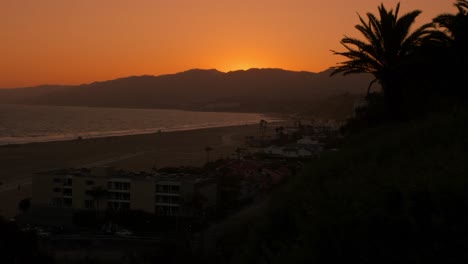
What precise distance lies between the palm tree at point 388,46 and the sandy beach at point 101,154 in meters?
17.1

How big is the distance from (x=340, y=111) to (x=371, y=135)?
96458 mm

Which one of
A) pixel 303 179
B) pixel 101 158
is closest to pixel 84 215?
pixel 303 179

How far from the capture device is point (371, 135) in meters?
8.84

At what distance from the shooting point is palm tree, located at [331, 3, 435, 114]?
10266 millimetres

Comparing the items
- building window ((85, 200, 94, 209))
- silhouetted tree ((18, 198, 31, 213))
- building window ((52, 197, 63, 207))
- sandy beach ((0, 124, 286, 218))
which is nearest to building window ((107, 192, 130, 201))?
building window ((85, 200, 94, 209))

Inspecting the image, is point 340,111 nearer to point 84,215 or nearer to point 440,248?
point 84,215

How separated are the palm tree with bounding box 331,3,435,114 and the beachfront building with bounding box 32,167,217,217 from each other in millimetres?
10577

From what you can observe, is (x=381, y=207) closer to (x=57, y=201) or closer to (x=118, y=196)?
(x=118, y=196)

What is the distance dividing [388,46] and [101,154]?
1418 inches

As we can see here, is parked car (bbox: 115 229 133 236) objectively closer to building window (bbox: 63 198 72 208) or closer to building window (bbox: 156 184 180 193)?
building window (bbox: 156 184 180 193)

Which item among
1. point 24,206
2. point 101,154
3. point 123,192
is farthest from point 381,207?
point 101,154

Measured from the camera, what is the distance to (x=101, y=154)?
142ft

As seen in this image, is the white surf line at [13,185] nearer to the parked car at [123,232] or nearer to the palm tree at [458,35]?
the parked car at [123,232]

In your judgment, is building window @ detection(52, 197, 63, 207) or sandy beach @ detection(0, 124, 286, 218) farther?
sandy beach @ detection(0, 124, 286, 218)
